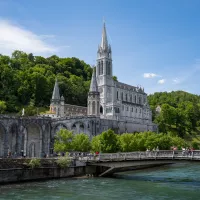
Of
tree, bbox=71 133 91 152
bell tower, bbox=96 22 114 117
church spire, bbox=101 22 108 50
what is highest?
church spire, bbox=101 22 108 50

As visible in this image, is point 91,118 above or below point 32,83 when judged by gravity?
below

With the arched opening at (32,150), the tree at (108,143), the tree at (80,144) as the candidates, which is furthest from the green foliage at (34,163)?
the arched opening at (32,150)

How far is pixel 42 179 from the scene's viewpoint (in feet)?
133

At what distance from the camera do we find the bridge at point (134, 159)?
3747 cm

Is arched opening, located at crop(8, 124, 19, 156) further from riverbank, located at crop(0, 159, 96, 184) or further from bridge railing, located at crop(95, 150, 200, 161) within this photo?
bridge railing, located at crop(95, 150, 200, 161)

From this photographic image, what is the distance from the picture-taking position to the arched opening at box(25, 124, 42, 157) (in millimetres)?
66750

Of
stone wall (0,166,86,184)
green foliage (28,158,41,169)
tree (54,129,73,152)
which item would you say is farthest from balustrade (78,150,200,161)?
tree (54,129,73,152)

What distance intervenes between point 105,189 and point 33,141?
3598 cm

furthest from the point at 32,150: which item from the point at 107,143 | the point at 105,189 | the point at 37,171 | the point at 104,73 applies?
the point at 104,73

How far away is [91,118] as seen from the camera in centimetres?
8069

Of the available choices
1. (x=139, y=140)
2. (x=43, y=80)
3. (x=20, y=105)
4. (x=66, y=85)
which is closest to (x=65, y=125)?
(x=139, y=140)

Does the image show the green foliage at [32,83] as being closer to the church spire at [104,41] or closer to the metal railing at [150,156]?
the church spire at [104,41]

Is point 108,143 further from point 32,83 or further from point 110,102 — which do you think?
point 32,83

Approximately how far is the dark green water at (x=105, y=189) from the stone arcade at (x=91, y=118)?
2602 centimetres
